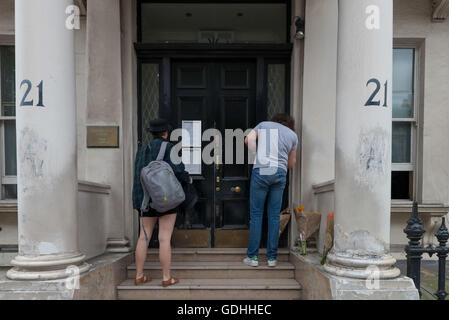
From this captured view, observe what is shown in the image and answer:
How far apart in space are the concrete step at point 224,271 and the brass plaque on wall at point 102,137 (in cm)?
171

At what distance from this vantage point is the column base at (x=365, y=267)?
3.30 metres

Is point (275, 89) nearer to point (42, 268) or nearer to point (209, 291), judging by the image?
point (209, 291)

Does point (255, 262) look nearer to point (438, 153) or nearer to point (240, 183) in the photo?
point (240, 183)

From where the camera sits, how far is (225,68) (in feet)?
17.1

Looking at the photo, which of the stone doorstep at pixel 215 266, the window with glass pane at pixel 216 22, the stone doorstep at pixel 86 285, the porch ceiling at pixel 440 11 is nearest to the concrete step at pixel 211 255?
the stone doorstep at pixel 215 266

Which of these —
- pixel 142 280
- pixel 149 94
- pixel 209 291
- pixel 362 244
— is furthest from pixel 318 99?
pixel 142 280

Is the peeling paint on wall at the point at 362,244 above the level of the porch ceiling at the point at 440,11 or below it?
below

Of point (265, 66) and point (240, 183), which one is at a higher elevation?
point (265, 66)

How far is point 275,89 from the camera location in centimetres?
526

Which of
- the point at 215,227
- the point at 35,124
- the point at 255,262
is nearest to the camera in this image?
the point at 35,124

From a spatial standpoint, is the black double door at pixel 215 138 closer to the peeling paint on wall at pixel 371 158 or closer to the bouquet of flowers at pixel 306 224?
the bouquet of flowers at pixel 306 224

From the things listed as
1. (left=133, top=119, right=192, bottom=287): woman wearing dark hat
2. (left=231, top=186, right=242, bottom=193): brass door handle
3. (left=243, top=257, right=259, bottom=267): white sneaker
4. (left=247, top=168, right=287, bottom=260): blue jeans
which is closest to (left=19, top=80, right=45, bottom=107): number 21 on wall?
(left=133, top=119, right=192, bottom=287): woman wearing dark hat
